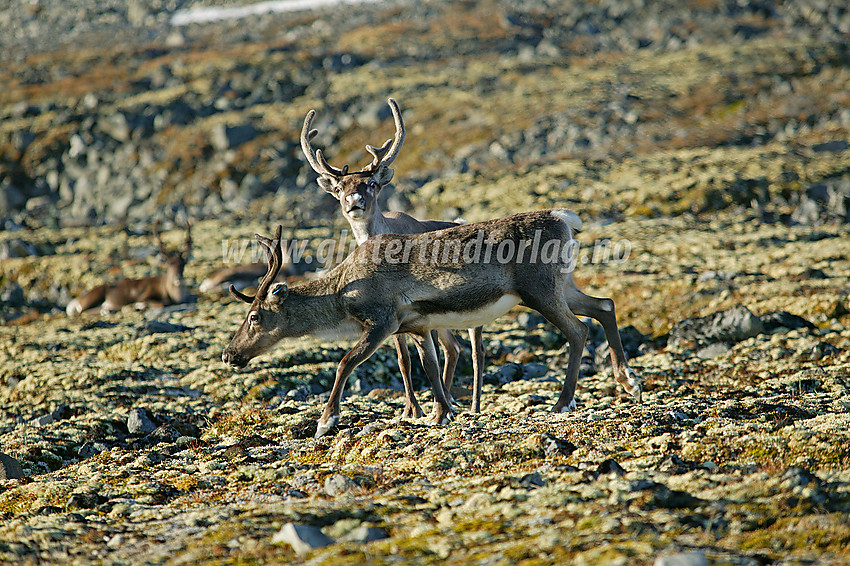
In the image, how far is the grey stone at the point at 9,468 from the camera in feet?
35.7

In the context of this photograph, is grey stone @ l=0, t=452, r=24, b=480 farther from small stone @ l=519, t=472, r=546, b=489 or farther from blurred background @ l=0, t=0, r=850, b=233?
blurred background @ l=0, t=0, r=850, b=233

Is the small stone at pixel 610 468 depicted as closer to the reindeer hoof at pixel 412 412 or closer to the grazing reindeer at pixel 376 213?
the reindeer hoof at pixel 412 412

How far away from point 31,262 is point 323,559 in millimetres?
34235

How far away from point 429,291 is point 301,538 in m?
5.61

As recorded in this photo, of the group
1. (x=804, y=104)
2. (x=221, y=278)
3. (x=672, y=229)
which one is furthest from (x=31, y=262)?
(x=804, y=104)

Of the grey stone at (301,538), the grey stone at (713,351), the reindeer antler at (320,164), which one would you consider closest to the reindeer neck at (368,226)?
the reindeer antler at (320,164)

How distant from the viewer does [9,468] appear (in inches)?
431

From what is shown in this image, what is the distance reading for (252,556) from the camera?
21.3ft

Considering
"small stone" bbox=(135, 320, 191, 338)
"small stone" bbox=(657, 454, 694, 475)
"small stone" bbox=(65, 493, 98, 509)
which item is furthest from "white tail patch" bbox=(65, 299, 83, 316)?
"small stone" bbox=(657, 454, 694, 475)

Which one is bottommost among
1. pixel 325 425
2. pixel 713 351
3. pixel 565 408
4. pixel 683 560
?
pixel 713 351

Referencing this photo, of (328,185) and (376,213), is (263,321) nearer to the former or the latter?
(376,213)

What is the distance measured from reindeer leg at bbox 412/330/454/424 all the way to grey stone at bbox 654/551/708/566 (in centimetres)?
635

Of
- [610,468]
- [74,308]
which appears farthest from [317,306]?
[74,308]

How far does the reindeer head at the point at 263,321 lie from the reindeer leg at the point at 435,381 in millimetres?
2432
